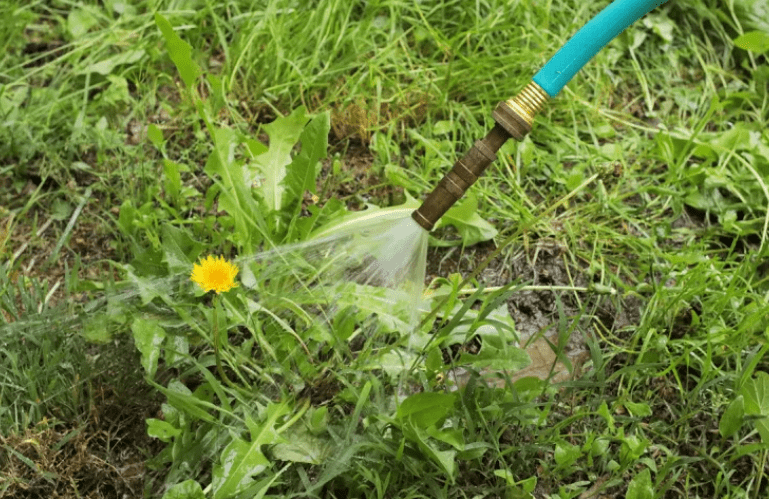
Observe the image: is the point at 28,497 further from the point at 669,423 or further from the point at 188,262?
the point at 669,423

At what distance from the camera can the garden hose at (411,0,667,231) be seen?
166 centimetres

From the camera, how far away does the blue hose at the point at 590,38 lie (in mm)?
1655

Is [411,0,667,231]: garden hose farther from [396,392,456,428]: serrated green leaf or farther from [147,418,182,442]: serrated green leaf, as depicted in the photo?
[147,418,182,442]: serrated green leaf

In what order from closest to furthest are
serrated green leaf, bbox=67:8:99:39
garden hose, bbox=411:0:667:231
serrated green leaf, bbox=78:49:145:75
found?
garden hose, bbox=411:0:667:231 → serrated green leaf, bbox=78:49:145:75 → serrated green leaf, bbox=67:8:99:39

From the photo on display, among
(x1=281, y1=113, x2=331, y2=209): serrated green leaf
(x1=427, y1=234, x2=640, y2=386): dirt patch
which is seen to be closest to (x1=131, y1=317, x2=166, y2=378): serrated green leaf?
(x1=281, y1=113, x2=331, y2=209): serrated green leaf

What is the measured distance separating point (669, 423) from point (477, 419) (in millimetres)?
524

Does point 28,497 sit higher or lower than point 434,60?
lower

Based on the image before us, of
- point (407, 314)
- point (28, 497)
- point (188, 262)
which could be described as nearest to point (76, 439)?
point (28, 497)

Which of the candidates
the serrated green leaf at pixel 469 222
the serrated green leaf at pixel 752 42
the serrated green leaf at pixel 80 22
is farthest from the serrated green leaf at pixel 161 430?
the serrated green leaf at pixel 752 42

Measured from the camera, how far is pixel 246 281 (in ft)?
6.24

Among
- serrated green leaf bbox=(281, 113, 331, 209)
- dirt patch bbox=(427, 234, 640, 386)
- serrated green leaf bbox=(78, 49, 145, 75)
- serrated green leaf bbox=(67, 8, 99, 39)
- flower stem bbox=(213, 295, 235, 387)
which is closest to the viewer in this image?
flower stem bbox=(213, 295, 235, 387)

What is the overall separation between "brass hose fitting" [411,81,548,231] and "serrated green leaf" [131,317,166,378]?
0.62 metres

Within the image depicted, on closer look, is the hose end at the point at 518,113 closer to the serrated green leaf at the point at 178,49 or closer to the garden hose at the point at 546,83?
the garden hose at the point at 546,83

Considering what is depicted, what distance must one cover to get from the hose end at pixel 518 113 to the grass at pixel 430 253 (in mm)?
214
